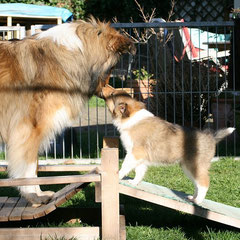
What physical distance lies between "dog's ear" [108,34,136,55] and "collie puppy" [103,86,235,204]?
17.1 inches

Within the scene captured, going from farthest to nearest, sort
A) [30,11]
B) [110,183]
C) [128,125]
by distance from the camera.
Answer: [30,11]
[128,125]
[110,183]

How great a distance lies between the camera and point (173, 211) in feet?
17.9

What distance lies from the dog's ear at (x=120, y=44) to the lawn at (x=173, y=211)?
171 centimetres

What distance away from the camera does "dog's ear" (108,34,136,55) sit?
16.0 feet

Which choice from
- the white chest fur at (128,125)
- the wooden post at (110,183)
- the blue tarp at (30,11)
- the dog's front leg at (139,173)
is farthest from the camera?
the blue tarp at (30,11)

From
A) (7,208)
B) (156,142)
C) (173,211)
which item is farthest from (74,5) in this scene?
(7,208)

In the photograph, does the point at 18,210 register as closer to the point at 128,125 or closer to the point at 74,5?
the point at 128,125

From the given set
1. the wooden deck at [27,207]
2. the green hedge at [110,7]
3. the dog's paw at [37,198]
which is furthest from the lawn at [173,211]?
the green hedge at [110,7]

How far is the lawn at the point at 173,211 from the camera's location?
4.68 meters

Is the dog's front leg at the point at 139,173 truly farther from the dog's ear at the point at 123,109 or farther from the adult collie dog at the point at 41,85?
the adult collie dog at the point at 41,85

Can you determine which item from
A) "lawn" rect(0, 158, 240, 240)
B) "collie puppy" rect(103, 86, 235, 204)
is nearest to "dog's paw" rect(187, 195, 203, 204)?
"collie puppy" rect(103, 86, 235, 204)

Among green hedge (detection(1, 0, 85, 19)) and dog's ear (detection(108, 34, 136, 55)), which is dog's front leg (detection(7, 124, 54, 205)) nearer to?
dog's ear (detection(108, 34, 136, 55))

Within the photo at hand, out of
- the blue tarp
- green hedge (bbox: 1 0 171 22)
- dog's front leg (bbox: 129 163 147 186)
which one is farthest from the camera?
green hedge (bbox: 1 0 171 22)

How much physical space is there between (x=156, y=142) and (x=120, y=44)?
1.01 m
